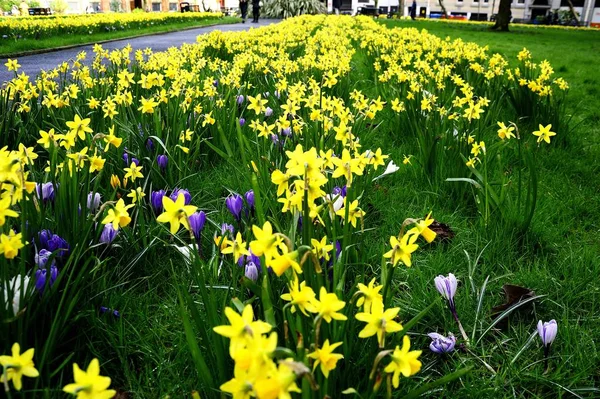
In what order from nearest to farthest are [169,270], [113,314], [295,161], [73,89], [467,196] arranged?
1. [295,161]
2. [113,314]
3. [169,270]
4. [467,196]
5. [73,89]

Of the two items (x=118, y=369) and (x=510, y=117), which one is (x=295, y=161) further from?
(x=510, y=117)

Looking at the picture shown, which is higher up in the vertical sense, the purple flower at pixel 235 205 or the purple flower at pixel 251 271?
the purple flower at pixel 235 205

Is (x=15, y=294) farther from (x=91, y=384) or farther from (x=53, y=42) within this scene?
(x=53, y=42)

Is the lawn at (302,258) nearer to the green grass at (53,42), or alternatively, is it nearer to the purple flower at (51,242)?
the purple flower at (51,242)

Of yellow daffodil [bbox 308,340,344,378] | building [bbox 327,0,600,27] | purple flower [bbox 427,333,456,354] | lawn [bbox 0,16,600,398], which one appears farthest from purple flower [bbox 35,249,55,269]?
building [bbox 327,0,600,27]

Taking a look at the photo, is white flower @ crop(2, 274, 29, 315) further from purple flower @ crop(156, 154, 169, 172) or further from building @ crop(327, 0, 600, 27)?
building @ crop(327, 0, 600, 27)

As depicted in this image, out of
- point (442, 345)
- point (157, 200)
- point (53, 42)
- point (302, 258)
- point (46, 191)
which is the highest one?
point (53, 42)

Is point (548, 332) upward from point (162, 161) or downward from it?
downward

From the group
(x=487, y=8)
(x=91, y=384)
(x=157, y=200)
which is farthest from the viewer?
(x=487, y=8)

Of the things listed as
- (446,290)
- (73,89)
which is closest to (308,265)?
(446,290)

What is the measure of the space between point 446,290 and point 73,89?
2387 millimetres

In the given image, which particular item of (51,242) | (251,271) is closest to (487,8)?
(251,271)

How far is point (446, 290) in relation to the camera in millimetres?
1362

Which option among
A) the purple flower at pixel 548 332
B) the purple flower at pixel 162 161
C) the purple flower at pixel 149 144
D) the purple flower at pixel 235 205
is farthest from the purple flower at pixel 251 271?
the purple flower at pixel 149 144
